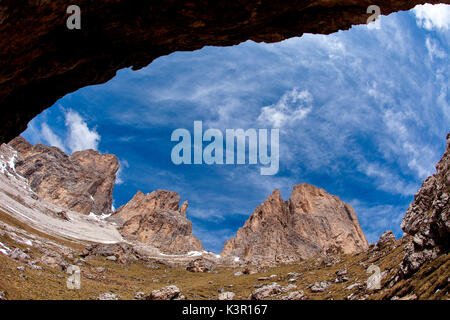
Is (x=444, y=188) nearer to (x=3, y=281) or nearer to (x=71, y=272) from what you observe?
(x=3, y=281)

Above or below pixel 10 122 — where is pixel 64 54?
above

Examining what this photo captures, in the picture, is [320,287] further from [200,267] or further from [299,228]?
[299,228]

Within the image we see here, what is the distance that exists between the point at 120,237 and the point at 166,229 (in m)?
32.1

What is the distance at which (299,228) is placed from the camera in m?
163

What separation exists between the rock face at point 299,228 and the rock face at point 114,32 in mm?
122881

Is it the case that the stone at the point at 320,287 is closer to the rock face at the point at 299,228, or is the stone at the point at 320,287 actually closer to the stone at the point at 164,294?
the stone at the point at 164,294

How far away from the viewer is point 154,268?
88.1 m

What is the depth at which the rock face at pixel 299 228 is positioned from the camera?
443 ft

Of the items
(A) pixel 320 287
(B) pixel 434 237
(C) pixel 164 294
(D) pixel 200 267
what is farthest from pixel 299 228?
(B) pixel 434 237

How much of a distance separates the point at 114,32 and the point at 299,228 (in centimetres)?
16659

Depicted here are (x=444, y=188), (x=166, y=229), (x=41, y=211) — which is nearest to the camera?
(x=444, y=188)

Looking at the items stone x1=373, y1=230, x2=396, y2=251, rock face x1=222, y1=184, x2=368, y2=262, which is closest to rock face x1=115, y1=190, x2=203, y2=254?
rock face x1=222, y1=184, x2=368, y2=262
